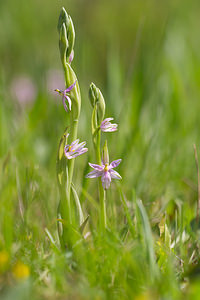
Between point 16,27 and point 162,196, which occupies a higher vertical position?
point 16,27

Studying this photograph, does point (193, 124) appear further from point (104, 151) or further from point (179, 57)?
point (104, 151)

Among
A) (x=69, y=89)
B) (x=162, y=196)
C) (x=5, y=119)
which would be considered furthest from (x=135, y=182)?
(x=5, y=119)

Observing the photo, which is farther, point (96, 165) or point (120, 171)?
point (120, 171)

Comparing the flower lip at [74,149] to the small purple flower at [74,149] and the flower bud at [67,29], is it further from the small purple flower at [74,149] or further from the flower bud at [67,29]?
the flower bud at [67,29]

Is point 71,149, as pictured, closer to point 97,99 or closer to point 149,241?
point 97,99

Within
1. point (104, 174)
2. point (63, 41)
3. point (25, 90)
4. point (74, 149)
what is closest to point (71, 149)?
point (74, 149)

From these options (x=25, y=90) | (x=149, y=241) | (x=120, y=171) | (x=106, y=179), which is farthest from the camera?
(x=25, y=90)
